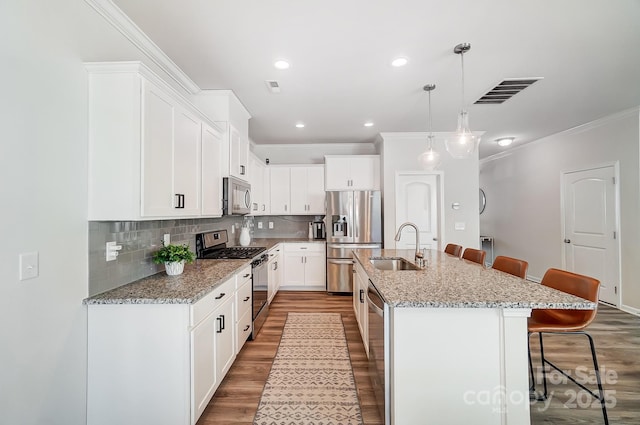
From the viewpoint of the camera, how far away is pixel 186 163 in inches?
81.1

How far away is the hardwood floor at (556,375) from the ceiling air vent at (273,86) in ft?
8.81

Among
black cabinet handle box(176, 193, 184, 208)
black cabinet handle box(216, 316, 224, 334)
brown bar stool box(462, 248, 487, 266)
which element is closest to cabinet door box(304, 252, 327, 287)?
brown bar stool box(462, 248, 487, 266)

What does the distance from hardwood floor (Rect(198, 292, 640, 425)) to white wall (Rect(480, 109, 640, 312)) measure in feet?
4.06

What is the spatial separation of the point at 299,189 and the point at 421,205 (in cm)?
217

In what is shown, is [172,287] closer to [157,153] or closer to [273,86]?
[157,153]

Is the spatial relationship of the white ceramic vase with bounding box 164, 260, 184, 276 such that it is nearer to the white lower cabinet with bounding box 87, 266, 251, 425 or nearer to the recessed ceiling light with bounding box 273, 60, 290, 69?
Answer: the white lower cabinet with bounding box 87, 266, 251, 425

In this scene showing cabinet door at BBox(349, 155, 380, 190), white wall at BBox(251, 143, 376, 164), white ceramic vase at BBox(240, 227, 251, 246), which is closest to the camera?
white ceramic vase at BBox(240, 227, 251, 246)

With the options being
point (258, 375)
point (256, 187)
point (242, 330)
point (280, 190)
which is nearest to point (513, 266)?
point (258, 375)

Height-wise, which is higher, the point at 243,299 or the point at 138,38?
the point at 138,38

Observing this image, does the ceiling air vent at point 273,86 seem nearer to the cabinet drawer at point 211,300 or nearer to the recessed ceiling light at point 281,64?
Result: the recessed ceiling light at point 281,64

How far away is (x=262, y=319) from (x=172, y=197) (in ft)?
6.14

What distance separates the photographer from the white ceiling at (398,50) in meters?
1.77

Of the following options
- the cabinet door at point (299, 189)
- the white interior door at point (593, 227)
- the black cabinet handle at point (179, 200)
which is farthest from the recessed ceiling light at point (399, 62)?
the white interior door at point (593, 227)

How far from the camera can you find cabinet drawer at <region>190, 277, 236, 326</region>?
5.07ft
